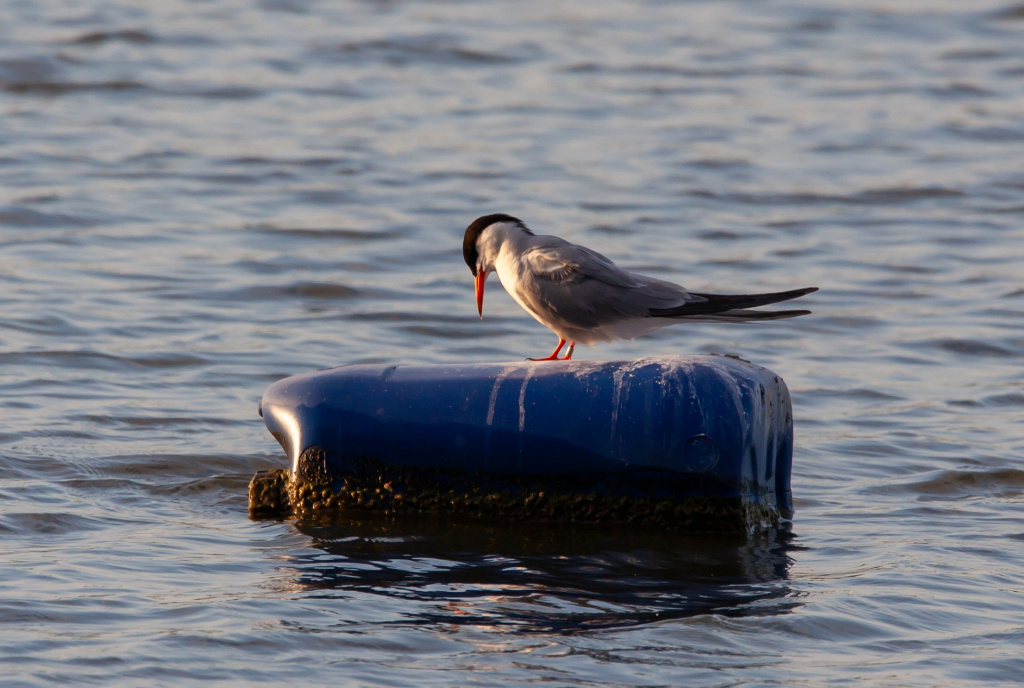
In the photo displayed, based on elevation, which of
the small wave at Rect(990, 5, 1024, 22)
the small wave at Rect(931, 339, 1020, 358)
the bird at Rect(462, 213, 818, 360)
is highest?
the small wave at Rect(990, 5, 1024, 22)

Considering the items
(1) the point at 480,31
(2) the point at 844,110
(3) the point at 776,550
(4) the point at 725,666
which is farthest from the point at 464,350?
(1) the point at 480,31

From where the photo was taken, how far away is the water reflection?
4789 millimetres

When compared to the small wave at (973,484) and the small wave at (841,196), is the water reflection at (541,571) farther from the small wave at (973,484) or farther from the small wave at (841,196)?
the small wave at (841,196)

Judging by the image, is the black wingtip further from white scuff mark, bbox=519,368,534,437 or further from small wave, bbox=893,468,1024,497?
small wave, bbox=893,468,1024,497

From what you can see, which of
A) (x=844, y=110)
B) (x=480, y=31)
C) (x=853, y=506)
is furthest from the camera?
(x=480, y=31)

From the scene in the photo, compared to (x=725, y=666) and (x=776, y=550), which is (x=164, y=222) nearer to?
(x=776, y=550)

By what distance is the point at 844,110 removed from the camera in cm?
1577

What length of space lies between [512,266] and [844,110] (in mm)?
10824

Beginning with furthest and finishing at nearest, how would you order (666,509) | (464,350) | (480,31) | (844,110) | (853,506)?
(480,31), (844,110), (464,350), (853,506), (666,509)

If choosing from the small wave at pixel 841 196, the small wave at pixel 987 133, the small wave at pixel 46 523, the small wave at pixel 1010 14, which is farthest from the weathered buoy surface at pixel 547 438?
the small wave at pixel 1010 14

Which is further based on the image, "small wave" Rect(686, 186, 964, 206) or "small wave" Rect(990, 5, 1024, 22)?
"small wave" Rect(990, 5, 1024, 22)

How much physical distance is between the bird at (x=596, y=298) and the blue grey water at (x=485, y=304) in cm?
85

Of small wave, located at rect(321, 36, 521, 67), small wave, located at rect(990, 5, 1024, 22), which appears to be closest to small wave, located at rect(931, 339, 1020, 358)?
small wave, located at rect(321, 36, 521, 67)

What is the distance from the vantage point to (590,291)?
568 cm
